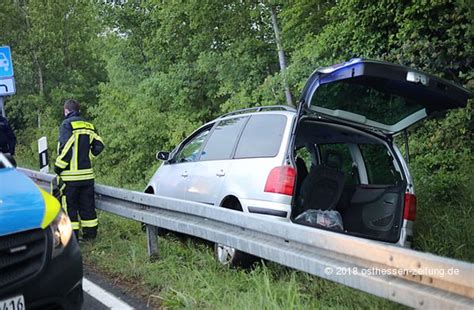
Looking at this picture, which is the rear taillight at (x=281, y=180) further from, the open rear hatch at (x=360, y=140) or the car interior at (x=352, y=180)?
the car interior at (x=352, y=180)

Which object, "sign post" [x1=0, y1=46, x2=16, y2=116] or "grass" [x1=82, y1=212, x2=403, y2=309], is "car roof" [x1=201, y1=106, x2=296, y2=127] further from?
"sign post" [x1=0, y1=46, x2=16, y2=116]

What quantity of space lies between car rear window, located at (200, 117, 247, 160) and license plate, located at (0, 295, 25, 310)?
3.03 meters

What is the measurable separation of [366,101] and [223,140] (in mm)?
1783

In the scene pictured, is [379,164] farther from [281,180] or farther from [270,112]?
[281,180]

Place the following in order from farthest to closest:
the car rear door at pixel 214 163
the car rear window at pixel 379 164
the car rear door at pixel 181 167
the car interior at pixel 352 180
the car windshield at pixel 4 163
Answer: the car rear door at pixel 181 167, the car rear door at pixel 214 163, the car rear window at pixel 379 164, the car interior at pixel 352 180, the car windshield at pixel 4 163

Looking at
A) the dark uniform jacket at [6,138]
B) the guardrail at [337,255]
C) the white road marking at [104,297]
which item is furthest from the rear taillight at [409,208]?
the dark uniform jacket at [6,138]

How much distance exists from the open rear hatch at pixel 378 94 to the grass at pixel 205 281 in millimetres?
1646

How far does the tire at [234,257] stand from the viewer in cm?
505

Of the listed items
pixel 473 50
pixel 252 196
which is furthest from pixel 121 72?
pixel 252 196

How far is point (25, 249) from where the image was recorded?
3217mm

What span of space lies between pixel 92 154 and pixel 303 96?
134 inches

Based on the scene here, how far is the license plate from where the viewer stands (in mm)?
3006

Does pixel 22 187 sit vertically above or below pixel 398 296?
above

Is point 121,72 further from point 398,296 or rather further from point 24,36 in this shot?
point 398,296
